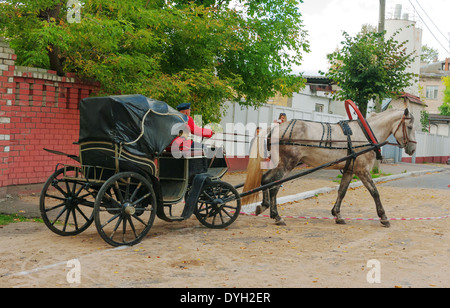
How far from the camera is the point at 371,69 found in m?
16.7

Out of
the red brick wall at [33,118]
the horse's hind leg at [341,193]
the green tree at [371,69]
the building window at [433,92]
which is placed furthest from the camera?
the building window at [433,92]

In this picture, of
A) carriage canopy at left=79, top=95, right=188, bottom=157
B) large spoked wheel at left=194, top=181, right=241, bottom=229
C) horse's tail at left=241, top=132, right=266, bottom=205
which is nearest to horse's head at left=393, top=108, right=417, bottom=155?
horse's tail at left=241, top=132, right=266, bottom=205

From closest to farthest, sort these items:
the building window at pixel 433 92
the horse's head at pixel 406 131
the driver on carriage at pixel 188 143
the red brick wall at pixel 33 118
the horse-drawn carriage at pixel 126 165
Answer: the horse-drawn carriage at pixel 126 165, the driver on carriage at pixel 188 143, the horse's head at pixel 406 131, the red brick wall at pixel 33 118, the building window at pixel 433 92

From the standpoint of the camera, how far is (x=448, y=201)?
43.7 feet

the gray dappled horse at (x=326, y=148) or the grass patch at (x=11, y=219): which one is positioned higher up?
the gray dappled horse at (x=326, y=148)

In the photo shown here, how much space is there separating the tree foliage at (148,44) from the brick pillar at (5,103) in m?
0.41

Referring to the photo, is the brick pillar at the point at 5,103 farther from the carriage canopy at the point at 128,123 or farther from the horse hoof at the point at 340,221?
the horse hoof at the point at 340,221

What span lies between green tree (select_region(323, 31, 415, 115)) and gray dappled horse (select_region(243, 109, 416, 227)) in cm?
703

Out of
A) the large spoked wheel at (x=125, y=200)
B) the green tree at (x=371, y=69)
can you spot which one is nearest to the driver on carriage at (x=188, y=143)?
the large spoked wheel at (x=125, y=200)

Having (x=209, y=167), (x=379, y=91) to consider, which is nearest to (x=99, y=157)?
(x=209, y=167)

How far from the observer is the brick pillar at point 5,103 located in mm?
9977

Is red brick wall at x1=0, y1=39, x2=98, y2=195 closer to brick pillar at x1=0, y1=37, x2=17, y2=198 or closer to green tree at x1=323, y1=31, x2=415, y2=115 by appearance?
brick pillar at x1=0, y1=37, x2=17, y2=198

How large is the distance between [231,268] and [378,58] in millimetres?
12887
